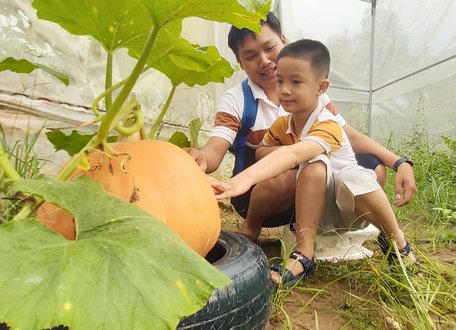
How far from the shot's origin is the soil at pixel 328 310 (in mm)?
1121

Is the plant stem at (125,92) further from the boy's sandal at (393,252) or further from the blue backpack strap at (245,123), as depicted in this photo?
the blue backpack strap at (245,123)

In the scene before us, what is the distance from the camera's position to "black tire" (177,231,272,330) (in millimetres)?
693

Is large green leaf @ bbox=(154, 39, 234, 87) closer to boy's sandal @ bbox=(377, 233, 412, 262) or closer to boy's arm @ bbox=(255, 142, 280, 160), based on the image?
boy's arm @ bbox=(255, 142, 280, 160)

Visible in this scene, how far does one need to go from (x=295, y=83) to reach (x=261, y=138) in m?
0.36

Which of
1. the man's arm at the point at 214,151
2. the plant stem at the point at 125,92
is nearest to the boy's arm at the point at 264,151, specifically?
the man's arm at the point at 214,151

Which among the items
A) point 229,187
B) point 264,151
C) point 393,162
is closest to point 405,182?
point 393,162

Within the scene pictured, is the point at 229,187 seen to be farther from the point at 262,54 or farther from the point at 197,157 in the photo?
the point at 262,54

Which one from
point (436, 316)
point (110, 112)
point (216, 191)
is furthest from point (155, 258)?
point (436, 316)

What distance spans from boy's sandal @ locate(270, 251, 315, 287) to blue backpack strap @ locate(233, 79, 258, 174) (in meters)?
0.54

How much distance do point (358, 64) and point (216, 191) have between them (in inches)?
196

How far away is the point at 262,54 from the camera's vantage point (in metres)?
1.72

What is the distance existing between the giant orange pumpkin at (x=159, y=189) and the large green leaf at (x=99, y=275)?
201 millimetres

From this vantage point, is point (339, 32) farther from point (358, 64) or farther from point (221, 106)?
point (221, 106)

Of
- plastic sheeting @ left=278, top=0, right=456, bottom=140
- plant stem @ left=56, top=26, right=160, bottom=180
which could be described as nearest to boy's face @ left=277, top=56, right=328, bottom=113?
plant stem @ left=56, top=26, right=160, bottom=180
